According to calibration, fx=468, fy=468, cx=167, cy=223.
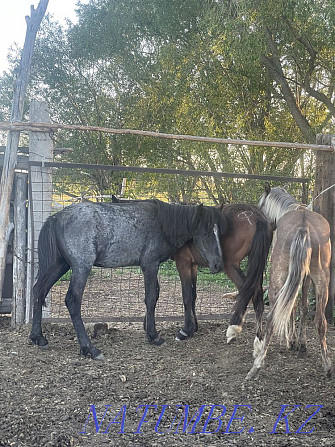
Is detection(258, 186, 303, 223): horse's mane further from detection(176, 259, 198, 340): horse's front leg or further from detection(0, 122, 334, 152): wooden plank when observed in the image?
detection(176, 259, 198, 340): horse's front leg

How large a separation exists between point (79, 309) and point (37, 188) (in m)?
1.59

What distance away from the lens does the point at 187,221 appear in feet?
15.7

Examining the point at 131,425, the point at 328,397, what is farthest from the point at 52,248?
the point at 328,397

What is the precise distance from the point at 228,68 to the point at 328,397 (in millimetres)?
8549

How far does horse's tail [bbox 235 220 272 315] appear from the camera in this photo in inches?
176

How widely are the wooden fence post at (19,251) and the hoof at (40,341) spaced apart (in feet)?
2.31

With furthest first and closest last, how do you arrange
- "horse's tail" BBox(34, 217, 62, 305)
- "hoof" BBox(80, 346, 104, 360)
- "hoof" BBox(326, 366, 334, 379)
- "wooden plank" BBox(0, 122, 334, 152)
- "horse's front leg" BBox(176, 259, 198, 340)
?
"horse's front leg" BBox(176, 259, 198, 340) < "wooden plank" BBox(0, 122, 334, 152) < "horse's tail" BBox(34, 217, 62, 305) < "hoof" BBox(80, 346, 104, 360) < "hoof" BBox(326, 366, 334, 379)

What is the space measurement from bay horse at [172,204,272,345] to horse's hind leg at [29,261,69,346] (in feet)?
4.22

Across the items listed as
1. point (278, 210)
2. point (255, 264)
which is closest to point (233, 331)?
point (255, 264)

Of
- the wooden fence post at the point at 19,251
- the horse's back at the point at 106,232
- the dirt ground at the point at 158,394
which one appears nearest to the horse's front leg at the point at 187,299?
the dirt ground at the point at 158,394

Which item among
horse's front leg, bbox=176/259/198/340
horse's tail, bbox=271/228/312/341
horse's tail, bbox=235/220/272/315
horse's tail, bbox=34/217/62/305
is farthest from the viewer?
horse's front leg, bbox=176/259/198/340

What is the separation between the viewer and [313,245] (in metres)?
3.83

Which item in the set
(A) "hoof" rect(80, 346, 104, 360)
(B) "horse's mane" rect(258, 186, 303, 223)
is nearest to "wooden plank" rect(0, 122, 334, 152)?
(B) "horse's mane" rect(258, 186, 303, 223)

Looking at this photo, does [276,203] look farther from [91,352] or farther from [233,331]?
[91,352]
